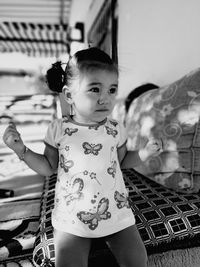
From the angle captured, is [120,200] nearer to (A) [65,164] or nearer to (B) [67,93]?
(A) [65,164]

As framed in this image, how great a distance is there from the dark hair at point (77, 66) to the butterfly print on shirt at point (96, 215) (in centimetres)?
56

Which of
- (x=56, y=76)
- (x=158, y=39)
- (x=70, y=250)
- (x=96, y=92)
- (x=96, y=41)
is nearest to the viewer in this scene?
(x=70, y=250)

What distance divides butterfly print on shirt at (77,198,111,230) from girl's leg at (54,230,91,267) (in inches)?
2.7

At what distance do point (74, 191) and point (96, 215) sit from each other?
13 cm

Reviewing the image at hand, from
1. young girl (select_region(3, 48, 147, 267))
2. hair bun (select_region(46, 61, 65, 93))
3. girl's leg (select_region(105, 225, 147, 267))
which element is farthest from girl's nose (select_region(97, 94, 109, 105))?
girl's leg (select_region(105, 225, 147, 267))

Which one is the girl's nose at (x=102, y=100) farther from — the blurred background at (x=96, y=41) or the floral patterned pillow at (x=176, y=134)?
the floral patterned pillow at (x=176, y=134)

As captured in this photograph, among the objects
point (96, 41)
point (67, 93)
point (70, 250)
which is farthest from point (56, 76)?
point (96, 41)

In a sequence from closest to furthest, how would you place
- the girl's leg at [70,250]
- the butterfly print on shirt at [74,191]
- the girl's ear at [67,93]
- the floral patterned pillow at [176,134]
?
the girl's leg at [70,250], the butterfly print on shirt at [74,191], the girl's ear at [67,93], the floral patterned pillow at [176,134]

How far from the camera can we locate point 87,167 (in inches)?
44.8

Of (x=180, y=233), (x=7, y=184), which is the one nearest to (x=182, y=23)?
(x=180, y=233)

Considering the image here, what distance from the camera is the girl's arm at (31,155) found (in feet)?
3.45

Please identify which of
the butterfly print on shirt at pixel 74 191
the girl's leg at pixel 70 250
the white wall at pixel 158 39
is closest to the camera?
the girl's leg at pixel 70 250

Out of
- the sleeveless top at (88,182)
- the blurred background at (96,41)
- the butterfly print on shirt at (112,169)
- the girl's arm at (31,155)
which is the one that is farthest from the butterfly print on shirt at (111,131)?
the blurred background at (96,41)

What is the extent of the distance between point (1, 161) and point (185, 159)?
2.73 metres
